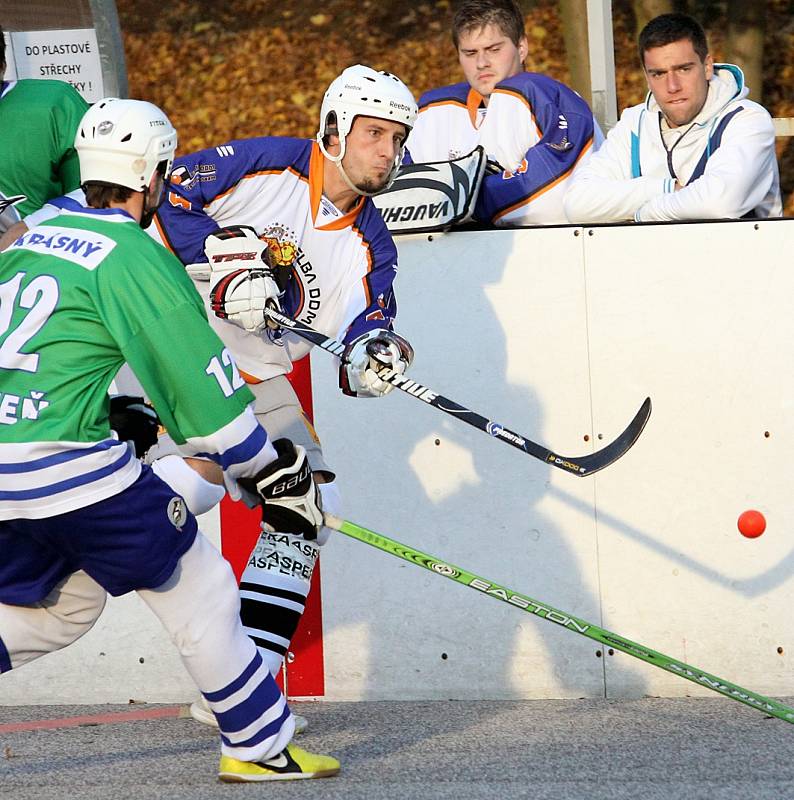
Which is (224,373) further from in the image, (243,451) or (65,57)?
(65,57)

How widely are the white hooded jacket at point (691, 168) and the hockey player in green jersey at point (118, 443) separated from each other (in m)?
1.46

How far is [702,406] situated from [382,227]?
991 mm

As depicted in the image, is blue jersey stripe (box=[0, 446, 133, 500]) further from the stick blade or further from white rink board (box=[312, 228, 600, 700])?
white rink board (box=[312, 228, 600, 700])

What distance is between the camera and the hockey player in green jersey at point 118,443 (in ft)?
9.56

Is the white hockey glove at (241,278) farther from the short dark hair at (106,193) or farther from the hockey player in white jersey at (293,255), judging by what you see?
the short dark hair at (106,193)

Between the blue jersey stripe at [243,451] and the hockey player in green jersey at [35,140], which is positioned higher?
the hockey player in green jersey at [35,140]

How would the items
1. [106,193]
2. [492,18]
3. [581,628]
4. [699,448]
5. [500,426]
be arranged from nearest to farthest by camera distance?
[106,193] → [581,628] → [500,426] → [699,448] → [492,18]

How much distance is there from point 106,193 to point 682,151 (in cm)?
190

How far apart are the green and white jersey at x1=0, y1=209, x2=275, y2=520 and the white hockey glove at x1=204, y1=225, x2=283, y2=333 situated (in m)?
0.76

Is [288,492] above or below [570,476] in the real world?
above

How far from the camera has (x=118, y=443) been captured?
3.01 meters

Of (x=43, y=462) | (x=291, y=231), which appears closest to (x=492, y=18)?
(x=291, y=231)

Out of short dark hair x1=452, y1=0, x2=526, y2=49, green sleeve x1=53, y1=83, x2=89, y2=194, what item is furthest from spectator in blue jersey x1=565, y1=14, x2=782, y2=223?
green sleeve x1=53, y1=83, x2=89, y2=194

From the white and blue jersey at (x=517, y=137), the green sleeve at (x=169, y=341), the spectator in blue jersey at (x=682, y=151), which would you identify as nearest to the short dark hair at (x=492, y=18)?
the white and blue jersey at (x=517, y=137)
